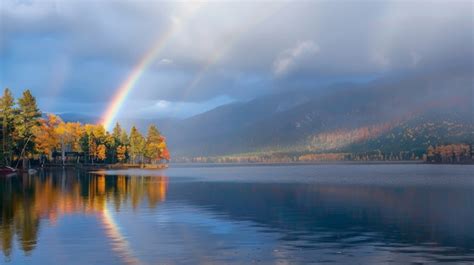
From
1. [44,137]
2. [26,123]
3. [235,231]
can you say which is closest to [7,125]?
[26,123]

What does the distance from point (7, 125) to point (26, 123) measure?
628 inches

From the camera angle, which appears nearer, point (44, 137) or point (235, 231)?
point (235, 231)

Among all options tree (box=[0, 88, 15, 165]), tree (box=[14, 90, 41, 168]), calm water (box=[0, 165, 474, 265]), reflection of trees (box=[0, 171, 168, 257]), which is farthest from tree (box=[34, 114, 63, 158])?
calm water (box=[0, 165, 474, 265])

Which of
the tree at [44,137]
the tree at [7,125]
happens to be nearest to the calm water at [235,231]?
the tree at [7,125]

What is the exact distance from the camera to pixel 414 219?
49.0 m

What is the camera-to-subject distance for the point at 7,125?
141250 mm

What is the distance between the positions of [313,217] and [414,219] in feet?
29.9

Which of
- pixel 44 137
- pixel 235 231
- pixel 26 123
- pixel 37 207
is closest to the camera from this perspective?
pixel 235 231

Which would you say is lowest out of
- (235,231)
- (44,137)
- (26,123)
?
(235,231)

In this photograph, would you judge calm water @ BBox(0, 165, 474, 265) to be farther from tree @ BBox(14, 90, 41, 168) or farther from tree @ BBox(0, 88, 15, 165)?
tree @ BBox(14, 90, 41, 168)

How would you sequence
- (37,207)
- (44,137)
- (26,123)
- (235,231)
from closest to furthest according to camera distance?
(235,231) < (37,207) < (26,123) < (44,137)

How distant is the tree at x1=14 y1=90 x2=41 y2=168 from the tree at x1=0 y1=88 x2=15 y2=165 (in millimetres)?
3939

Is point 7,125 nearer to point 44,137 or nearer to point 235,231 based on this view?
point 44,137

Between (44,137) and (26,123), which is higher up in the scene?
(26,123)
